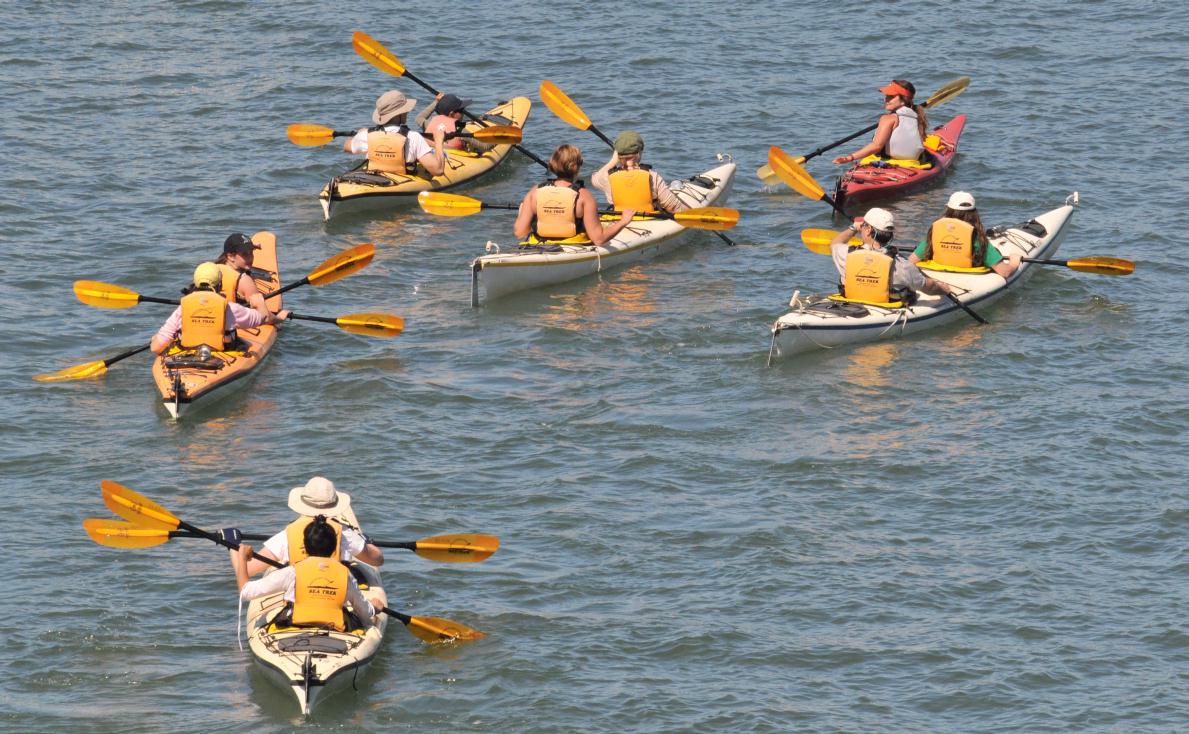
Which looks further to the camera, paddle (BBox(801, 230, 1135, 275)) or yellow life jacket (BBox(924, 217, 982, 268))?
paddle (BBox(801, 230, 1135, 275))

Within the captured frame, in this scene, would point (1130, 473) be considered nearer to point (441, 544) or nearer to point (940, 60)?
point (441, 544)

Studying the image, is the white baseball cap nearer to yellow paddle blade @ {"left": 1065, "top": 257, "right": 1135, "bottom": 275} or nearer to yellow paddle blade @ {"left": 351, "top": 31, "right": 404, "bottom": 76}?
yellow paddle blade @ {"left": 1065, "top": 257, "right": 1135, "bottom": 275}

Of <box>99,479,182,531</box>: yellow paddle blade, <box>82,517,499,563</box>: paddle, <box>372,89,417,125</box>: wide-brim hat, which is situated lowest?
<box>82,517,499,563</box>: paddle

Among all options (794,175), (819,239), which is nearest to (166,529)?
(819,239)

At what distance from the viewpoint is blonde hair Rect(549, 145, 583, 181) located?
1786 centimetres

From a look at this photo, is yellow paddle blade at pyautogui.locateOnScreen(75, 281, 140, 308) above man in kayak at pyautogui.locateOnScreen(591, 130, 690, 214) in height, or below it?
below

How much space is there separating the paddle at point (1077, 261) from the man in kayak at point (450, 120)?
5.33 metres

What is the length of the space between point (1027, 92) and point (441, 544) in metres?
15.2

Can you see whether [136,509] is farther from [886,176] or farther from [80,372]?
[886,176]

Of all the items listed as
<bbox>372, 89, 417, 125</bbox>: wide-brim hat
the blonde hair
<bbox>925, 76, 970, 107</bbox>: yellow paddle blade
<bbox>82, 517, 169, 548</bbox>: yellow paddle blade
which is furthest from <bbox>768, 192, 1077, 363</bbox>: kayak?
<bbox>82, 517, 169, 548</bbox>: yellow paddle blade

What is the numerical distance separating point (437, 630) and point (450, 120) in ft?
36.4

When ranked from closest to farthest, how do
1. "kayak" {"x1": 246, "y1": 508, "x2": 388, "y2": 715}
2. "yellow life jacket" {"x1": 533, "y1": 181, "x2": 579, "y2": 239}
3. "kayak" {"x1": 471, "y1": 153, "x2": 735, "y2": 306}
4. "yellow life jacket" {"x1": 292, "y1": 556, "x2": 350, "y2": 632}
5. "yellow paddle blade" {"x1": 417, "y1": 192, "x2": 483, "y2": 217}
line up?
"kayak" {"x1": 246, "y1": 508, "x2": 388, "y2": 715} → "yellow life jacket" {"x1": 292, "y1": 556, "x2": 350, "y2": 632} → "kayak" {"x1": 471, "y1": 153, "x2": 735, "y2": 306} → "yellow life jacket" {"x1": 533, "y1": 181, "x2": 579, "y2": 239} → "yellow paddle blade" {"x1": 417, "y1": 192, "x2": 483, "y2": 217}

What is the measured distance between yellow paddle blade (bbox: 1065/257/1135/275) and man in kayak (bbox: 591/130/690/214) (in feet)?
13.6

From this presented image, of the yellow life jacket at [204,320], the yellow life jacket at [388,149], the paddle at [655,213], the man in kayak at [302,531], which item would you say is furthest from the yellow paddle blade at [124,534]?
the yellow life jacket at [388,149]
